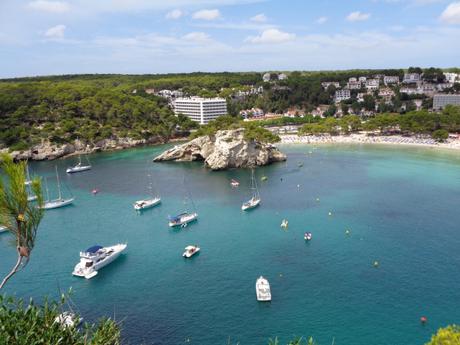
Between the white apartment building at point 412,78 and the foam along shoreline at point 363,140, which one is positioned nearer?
the foam along shoreline at point 363,140

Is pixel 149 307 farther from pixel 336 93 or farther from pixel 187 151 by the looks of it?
pixel 336 93

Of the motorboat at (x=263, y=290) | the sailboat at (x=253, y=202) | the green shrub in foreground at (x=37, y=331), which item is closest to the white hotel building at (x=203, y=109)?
the sailboat at (x=253, y=202)

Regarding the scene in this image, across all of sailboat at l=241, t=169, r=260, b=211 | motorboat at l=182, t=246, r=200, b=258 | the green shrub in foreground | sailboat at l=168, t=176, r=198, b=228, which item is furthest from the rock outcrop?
the green shrub in foreground

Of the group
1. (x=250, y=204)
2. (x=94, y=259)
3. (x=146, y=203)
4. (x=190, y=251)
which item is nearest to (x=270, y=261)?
(x=190, y=251)

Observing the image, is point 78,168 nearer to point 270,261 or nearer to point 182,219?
point 182,219

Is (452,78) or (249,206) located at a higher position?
(452,78)

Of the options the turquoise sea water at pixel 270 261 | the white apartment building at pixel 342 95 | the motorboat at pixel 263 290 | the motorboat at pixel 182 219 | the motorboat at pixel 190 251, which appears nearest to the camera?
the turquoise sea water at pixel 270 261

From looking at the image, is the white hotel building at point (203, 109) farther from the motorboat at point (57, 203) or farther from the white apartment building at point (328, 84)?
the motorboat at point (57, 203)
